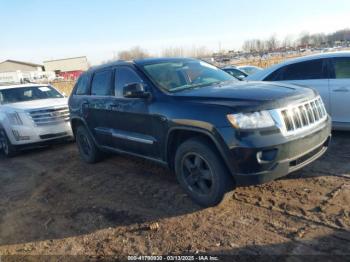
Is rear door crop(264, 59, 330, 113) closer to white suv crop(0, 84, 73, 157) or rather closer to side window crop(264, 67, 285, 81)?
side window crop(264, 67, 285, 81)

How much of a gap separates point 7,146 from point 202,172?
603 cm

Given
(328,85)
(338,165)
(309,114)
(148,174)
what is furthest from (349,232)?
(328,85)

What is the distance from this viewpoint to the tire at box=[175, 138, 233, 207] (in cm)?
378

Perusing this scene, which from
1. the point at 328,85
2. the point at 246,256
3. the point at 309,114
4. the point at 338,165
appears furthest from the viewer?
the point at 328,85

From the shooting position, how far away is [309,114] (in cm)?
393

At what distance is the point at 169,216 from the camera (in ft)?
13.1

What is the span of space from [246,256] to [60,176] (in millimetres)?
4166

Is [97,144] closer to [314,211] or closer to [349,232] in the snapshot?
[314,211]

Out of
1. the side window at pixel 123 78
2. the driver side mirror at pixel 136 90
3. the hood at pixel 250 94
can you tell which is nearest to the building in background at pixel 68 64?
the side window at pixel 123 78

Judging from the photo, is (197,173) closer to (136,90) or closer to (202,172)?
(202,172)

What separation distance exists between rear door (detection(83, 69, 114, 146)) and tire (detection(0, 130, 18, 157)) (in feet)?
9.95

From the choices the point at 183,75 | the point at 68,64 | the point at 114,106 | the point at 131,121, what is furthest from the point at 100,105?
the point at 68,64

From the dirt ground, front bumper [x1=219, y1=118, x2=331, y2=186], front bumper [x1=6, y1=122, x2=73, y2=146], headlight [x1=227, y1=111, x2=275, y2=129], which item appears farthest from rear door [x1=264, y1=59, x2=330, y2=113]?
front bumper [x1=6, y1=122, x2=73, y2=146]

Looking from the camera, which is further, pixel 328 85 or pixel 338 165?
pixel 328 85
